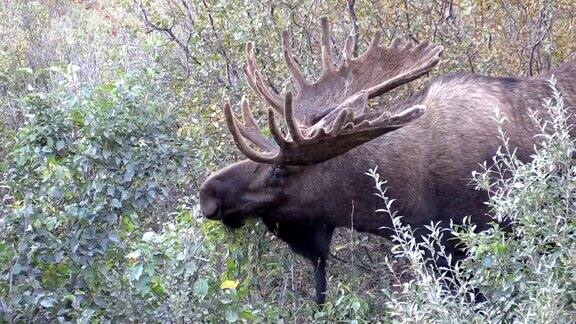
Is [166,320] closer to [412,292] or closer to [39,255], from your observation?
[39,255]

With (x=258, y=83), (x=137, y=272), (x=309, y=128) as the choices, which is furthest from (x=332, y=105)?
(x=137, y=272)

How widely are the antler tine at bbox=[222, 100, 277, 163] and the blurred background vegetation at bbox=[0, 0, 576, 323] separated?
15.0 inches

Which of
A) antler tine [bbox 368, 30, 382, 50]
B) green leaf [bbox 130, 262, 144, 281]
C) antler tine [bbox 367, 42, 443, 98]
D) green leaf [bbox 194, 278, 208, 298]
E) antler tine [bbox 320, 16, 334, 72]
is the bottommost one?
green leaf [bbox 194, 278, 208, 298]

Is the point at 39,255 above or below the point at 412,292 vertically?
above

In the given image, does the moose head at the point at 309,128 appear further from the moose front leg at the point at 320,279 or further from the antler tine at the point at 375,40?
the moose front leg at the point at 320,279

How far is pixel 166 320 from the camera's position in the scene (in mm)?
4984

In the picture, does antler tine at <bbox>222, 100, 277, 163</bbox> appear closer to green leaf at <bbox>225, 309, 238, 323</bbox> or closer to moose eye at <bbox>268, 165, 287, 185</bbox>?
moose eye at <bbox>268, 165, 287, 185</bbox>

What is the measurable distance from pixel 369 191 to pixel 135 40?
6161mm

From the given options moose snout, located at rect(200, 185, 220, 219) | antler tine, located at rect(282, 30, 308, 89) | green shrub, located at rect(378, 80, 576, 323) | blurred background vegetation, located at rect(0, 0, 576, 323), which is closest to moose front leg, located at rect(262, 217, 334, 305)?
blurred background vegetation, located at rect(0, 0, 576, 323)

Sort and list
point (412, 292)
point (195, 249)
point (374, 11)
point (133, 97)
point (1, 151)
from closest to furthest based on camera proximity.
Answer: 1. point (412, 292)
2. point (195, 249)
3. point (133, 97)
4. point (374, 11)
5. point (1, 151)

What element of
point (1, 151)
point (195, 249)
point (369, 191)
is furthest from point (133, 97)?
point (1, 151)

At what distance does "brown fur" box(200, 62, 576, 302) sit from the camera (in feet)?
18.4

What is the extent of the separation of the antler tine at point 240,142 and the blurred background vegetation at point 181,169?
0.38 meters

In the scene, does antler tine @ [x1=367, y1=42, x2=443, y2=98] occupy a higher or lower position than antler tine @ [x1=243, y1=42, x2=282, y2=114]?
lower
